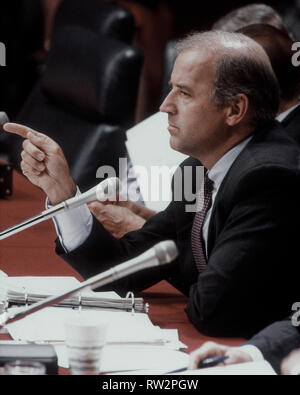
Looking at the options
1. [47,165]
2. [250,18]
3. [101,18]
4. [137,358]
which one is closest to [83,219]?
[47,165]

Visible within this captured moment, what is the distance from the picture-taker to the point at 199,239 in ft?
5.58

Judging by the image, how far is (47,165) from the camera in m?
1.71

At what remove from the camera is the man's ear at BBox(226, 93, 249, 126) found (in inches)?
64.4

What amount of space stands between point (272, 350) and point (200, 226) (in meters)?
0.48

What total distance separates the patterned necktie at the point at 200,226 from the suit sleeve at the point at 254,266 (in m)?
0.18

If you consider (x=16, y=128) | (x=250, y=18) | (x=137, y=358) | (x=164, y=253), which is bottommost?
(x=137, y=358)

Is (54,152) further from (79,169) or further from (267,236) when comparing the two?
(79,169)

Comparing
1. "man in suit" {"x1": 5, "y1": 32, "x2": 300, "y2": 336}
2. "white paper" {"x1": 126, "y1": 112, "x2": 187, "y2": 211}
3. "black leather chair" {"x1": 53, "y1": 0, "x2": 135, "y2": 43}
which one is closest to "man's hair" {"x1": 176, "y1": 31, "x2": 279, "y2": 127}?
"man in suit" {"x1": 5, "y1": 32, "x2": 300, "y2": 336}

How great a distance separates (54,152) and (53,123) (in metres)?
1.70

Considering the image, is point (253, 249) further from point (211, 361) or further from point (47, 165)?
point (47, 165)

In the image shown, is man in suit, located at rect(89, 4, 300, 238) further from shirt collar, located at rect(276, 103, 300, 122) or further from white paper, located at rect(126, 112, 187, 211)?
white paper, located at rect(126, 112, 187, 211)

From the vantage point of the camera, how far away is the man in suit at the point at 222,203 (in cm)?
148

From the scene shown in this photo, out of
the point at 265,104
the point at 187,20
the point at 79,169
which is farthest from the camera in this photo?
the point at 187,20
